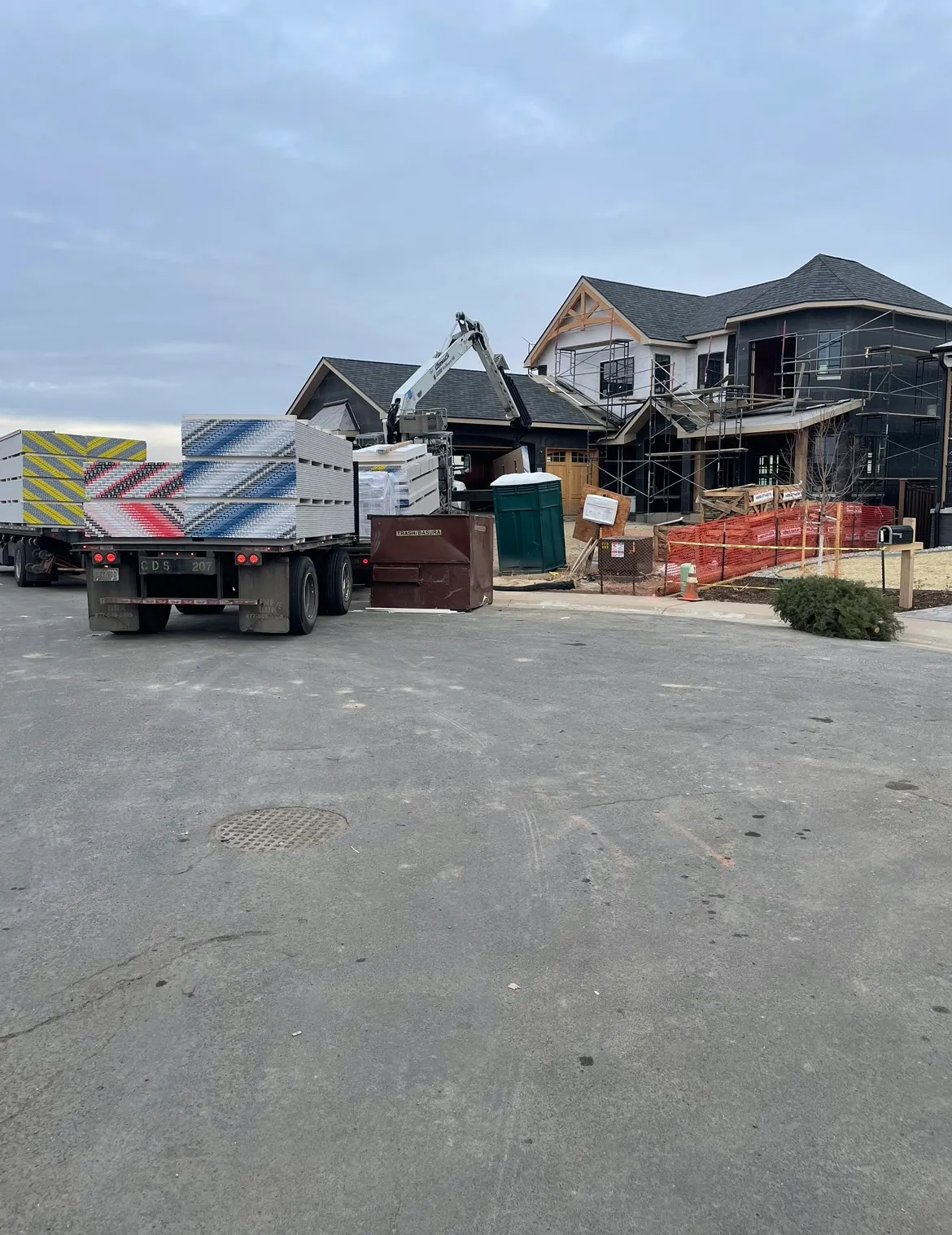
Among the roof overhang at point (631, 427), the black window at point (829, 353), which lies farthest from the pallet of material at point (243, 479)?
the black window at point (829, 353)

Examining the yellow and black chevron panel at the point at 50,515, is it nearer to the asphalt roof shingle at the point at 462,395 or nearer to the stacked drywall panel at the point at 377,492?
the stacked drywall panel at the point at 377,492

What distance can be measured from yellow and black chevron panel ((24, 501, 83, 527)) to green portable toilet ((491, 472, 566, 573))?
8931mm

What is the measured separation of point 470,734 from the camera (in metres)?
7.84

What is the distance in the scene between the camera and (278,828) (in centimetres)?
566

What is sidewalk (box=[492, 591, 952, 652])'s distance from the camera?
13.4m

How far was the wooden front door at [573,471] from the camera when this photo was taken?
3456 cm

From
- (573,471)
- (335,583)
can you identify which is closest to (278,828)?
(335,583)

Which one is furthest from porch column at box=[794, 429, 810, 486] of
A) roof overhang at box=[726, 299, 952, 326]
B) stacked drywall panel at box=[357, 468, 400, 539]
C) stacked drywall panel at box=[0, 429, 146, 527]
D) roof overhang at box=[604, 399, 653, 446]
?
stacked drywall panel at box=[0, 429, 146, 527]

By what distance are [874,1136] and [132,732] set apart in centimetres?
624

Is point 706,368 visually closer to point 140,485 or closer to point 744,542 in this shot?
point 744,542

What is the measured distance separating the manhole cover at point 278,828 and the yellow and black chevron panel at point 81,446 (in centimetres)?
1758

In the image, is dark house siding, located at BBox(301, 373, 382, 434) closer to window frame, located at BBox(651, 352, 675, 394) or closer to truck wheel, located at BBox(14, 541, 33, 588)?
window frame, located at BBox(651, 352, 675, 394)

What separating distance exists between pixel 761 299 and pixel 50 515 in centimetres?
2357

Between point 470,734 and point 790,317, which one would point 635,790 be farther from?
point 790,317
